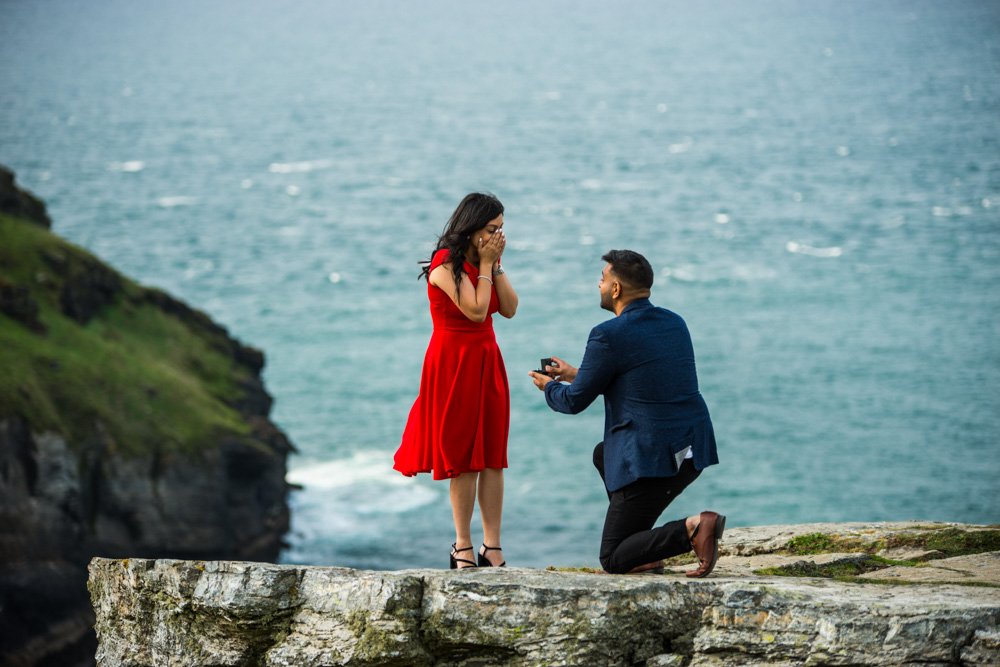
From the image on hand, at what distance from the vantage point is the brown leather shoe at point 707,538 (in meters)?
9.66

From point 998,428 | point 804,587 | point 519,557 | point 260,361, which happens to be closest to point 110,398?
point 260,361

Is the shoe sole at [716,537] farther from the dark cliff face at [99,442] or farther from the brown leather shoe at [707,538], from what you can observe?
the dark cliff face at [99,442]

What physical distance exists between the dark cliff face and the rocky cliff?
2604 cm

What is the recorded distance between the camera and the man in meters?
9.81

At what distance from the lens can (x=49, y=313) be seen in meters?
40.9

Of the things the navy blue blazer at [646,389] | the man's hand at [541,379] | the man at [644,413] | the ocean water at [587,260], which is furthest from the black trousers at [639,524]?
the ocean water at [587,260]

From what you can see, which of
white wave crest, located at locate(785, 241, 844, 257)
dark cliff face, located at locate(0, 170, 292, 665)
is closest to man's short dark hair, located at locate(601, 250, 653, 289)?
dark cliff face, located at locate(0, 170, 292, 665)

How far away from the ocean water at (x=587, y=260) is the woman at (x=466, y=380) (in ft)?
121

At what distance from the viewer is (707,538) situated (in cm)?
968

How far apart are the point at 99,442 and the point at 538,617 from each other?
97.8 feet

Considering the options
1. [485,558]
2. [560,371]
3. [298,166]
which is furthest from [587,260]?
[560,371]

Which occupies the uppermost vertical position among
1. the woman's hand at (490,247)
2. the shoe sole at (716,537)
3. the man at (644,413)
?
the woman's hand at (490,247)

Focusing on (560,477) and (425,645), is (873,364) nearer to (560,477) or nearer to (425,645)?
(560,477)

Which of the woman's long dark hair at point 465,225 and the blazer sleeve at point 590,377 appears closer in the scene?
the blazer sleeve at point 590,377
